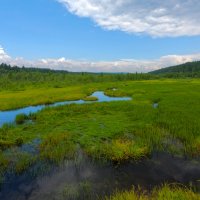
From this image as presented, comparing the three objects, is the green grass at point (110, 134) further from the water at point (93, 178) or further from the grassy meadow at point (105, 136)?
the water at point (93, 178)

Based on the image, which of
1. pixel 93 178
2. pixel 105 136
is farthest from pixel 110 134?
pixel 93 178

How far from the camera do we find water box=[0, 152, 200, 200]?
937 centimetres

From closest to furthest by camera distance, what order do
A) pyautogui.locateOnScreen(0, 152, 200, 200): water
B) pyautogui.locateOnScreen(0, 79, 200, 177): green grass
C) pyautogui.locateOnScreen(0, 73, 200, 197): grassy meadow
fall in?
pyautogui.locateOnScreen(0, 152, 200, 200): water < pyautogui.locateOnScreen(0, 73, 200, 197): grassy meadow < pyautogui.locateOnScreen(0, 79, 200, 177): green grass

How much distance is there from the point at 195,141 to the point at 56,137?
8903 mm

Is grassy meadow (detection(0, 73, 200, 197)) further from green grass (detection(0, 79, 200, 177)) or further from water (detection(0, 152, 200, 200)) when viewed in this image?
water (detection(0, 152, 200, 200))

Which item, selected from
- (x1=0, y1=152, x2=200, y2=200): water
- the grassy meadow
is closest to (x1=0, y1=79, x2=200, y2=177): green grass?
the grassy meadow

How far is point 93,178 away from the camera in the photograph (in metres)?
10.5

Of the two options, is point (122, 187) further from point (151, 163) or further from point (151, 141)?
point (151, 141)

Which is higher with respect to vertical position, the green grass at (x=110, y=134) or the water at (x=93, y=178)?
the green grass at (x=110, y=134)

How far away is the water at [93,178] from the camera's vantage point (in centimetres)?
937

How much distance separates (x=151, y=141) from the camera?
48.1ft

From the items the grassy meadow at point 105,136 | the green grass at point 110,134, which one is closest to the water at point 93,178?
the grassy meadow at point 105,136

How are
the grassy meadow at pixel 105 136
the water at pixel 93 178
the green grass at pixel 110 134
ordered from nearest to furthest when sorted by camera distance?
the water at pixel 93 178 → the grassy meadow at pixel 105 136 → the green grass at pixel 110 134

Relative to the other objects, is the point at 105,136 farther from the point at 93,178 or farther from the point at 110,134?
the point at 93,178
